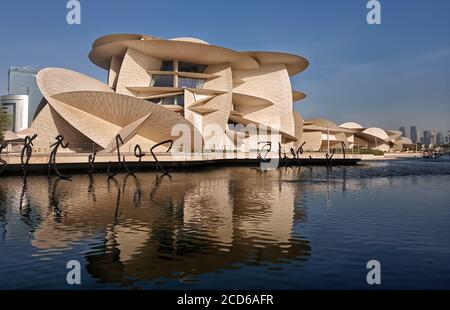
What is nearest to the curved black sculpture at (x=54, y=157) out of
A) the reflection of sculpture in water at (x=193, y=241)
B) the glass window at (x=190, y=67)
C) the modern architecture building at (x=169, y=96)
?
the modern architecture building at (x=169, y=96)

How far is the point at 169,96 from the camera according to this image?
167 ft

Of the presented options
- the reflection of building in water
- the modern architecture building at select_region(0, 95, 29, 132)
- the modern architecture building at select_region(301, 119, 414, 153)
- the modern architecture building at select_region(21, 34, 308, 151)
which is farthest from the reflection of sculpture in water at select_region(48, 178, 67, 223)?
the modern architecture building at select_region(0, 95, 29, 132)

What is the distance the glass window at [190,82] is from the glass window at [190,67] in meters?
2.15

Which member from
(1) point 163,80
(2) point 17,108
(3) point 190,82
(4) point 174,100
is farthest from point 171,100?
→ (2) point 17,108

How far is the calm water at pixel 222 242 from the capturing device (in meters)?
5.75

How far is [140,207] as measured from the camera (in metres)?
12.3

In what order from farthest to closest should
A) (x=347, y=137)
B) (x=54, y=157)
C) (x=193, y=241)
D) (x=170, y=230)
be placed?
(x=347, y=137) < (x=54, y=157) < (x=170, y=230) < (x=193, y=241)

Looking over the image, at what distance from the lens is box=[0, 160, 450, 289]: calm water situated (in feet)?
18.9

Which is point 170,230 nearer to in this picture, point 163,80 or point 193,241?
point 193,241

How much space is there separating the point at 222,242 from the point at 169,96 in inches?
1753

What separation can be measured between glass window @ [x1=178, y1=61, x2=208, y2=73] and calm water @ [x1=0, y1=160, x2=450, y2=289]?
42073 millimetres
